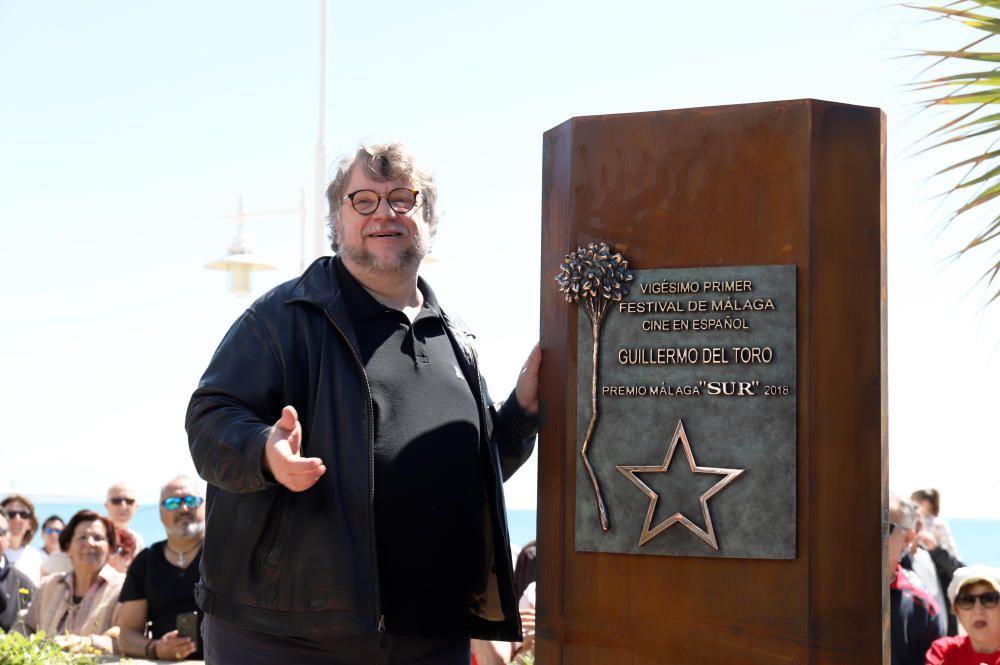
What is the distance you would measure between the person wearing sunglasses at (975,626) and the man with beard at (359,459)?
3.12 metres

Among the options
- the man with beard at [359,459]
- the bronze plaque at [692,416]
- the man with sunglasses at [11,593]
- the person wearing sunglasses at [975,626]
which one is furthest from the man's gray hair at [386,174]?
the man with sunglasses at [11,593]

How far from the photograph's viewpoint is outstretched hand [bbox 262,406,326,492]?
10.9 feet

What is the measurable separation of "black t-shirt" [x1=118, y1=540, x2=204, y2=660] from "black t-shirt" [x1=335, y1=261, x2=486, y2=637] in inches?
143

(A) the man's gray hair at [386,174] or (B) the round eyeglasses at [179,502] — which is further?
(B) the round eyeglasses at [179,502]

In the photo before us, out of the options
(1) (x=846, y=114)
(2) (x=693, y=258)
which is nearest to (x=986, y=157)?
(1) (x=846, y=114)

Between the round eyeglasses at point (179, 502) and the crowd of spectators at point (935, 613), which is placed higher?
the round eyeglasses at point (179, 502)

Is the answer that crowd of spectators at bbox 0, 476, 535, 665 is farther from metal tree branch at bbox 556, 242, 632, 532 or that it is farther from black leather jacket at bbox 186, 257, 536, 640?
black leather jacket at bbox 186, 257, 536, 640

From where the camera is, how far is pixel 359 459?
3623 millimetres

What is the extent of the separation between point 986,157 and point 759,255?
1.61 m

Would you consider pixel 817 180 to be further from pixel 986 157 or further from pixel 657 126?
pixel 986 157

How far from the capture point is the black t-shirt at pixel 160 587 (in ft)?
23.2

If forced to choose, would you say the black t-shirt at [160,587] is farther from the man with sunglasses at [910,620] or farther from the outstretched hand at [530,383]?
the man with sunglasses at [910,620]

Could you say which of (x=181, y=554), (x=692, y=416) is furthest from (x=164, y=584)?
(x=692, y=416)

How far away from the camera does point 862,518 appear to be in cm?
365
